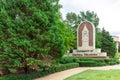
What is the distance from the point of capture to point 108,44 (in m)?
41.7

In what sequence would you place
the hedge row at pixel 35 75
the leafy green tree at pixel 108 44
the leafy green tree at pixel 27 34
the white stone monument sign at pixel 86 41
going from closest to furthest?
the hedge row at pixel 35 75 < the leafy green tree at pixel 27 34 < the white stone monument sign at pixel 86 41 < the leafy green tree at pixel 108 44

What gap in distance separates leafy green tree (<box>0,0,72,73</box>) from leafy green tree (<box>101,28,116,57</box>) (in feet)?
88.3

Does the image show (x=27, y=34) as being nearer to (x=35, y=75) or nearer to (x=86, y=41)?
(x=35, y=75)

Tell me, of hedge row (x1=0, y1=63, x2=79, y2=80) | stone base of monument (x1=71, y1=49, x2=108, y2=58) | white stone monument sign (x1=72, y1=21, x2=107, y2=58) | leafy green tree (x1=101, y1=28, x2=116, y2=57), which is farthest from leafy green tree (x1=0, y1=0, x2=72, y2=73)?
leafy green tree (x1=101, y1=28, x2=116, y2=57)

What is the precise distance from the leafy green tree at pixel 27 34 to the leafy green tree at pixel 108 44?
26.9 m

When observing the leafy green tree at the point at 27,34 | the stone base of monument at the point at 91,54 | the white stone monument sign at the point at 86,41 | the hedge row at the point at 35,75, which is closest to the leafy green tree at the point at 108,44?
the white stone monument sign at the point at 86,41

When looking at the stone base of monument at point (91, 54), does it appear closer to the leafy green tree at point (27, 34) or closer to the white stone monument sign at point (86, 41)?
the white stone monument sign at point (86, 41)

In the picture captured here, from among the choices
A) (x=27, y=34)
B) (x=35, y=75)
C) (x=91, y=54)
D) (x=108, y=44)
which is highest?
(x=108, y=44)

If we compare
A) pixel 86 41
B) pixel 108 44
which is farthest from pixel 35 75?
pixel 108 44

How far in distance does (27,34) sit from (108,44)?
1138 inches

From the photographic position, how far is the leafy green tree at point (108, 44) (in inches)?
1632

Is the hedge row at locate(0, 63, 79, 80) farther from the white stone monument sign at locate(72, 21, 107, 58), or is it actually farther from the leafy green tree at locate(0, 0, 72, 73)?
the white stone monument sign at locate(72, 21, 107, 58)

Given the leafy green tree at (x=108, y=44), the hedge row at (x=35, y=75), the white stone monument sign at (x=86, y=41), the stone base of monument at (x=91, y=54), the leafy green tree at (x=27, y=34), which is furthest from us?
the leafy green tree at (x=108, y=44)

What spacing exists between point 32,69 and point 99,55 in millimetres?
15155
